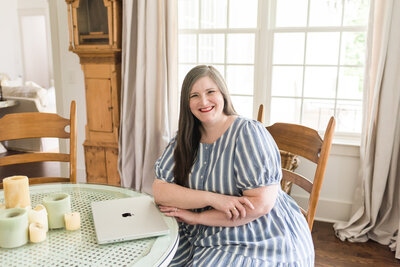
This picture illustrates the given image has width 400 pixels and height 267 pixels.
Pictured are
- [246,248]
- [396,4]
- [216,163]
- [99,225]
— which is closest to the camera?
[99,225]

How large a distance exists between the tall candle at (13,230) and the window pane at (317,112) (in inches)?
89.9

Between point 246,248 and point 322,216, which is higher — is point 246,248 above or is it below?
above

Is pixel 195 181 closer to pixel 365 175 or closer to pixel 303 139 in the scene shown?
pixel 303 139

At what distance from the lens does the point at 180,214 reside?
1.26m

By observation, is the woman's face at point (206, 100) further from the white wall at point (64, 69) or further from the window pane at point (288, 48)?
the white wall at point (64, 69)

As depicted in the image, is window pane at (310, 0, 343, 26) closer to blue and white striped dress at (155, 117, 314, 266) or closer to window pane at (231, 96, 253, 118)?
window pane at (231, 96, 253, 118)

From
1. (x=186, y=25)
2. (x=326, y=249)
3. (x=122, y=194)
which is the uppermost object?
(x=186, y=25)

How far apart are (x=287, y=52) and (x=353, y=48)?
475 mm

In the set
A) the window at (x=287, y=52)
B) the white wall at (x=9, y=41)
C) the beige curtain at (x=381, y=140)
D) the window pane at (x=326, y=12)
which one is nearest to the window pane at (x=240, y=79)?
the window at (x=287, y=52)

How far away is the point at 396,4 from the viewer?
2.20m

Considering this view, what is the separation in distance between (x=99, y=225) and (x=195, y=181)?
1.33 feet

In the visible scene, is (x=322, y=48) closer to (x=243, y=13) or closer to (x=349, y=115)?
(x=349, y=115)

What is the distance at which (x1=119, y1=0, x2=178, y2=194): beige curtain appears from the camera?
269cm

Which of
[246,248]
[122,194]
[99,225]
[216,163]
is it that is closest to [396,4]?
[216,163]
